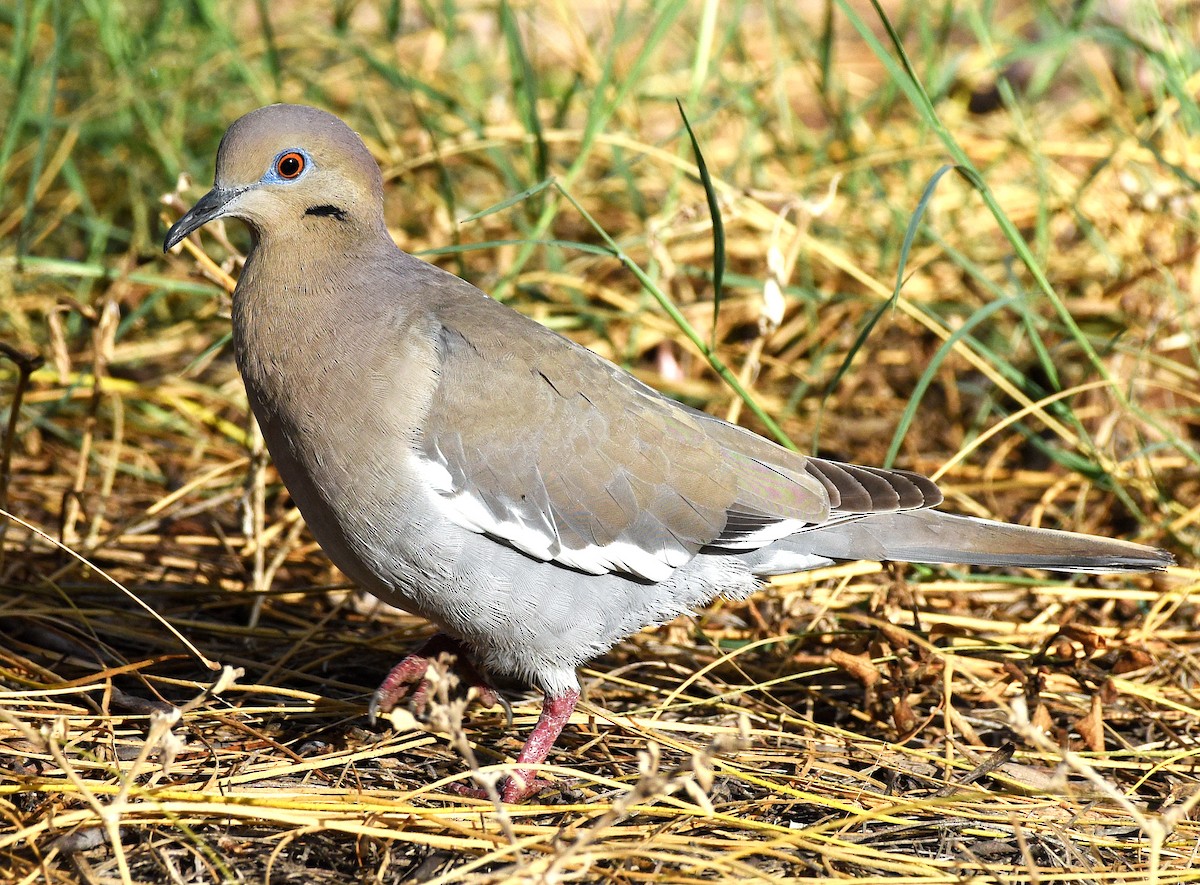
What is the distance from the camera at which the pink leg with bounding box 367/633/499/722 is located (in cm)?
317

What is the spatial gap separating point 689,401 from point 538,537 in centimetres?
200

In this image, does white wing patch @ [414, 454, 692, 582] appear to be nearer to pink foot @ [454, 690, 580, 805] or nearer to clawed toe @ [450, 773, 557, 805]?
pink foot @ [454, 690, 580, 805]

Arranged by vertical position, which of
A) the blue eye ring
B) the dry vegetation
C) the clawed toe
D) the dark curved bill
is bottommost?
the clawed toe

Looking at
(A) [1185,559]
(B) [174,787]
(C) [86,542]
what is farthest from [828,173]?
(B) [174,787]

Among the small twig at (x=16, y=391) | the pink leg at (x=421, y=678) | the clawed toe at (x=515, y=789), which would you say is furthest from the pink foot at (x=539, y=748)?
the small twig at (x=16, y=391)

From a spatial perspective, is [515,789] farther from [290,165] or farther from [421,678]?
[290,165]

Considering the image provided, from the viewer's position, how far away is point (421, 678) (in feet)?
11.0

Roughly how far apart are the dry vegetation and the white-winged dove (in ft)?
0.89

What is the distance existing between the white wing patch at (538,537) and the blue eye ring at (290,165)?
Result: 0.74 meters

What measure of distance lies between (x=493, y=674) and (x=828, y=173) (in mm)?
2505

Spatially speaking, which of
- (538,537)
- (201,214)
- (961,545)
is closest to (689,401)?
(961,545)

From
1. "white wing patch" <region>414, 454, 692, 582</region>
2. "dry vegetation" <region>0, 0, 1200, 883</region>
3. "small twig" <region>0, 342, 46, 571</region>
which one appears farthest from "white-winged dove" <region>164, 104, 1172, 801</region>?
"small twig" <region>0, 342, 46, 571</region>

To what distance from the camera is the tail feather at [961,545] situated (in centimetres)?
303

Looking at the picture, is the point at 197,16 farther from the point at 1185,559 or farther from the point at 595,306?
the point at 1185,559
